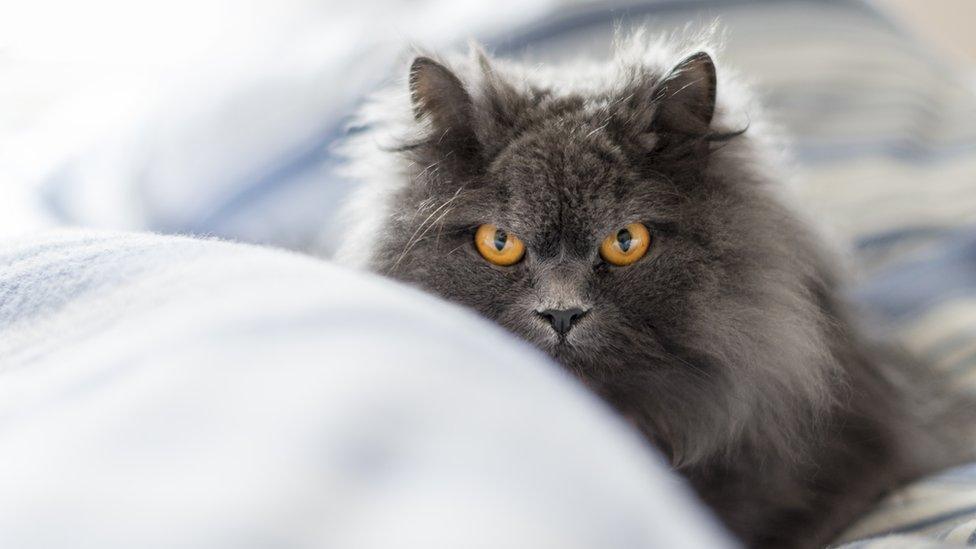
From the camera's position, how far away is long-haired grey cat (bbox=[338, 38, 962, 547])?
1.18m

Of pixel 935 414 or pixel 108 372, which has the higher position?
pixel 108 372

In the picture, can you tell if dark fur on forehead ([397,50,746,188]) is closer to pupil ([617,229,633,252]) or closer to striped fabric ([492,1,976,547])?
pupil ([617,229,633,252])

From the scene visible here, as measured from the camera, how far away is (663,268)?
1199 mm

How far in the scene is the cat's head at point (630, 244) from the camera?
118cm

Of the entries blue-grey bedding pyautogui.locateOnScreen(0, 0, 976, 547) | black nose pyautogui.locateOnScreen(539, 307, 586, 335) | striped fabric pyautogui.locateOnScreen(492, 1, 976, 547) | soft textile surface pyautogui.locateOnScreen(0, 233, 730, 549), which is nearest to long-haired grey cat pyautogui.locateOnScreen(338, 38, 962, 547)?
black nose pyautogui.locateOnScreen(539, 307, 586, 335)

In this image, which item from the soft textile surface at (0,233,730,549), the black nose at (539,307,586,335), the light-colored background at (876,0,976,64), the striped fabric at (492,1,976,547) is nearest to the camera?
the soft textile surface at (0,233,730,549)

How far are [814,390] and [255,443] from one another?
91cm

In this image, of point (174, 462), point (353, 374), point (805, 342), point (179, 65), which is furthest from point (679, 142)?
point (179, 65)

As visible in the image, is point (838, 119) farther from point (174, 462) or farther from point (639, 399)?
point (174, 462)

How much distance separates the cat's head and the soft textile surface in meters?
0.45

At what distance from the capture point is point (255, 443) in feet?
1.82

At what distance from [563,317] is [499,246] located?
0.15 m

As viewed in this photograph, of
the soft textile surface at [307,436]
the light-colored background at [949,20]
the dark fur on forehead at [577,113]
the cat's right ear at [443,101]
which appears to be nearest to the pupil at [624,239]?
the dark fur on forehead at [577,113]

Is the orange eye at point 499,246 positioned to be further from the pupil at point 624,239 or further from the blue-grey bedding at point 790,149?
the blue-grey bedding at point 790,149
